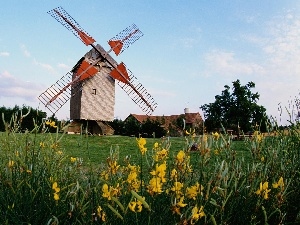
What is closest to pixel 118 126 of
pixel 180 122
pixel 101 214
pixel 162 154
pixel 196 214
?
pixel 180 122

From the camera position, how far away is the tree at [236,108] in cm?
4716

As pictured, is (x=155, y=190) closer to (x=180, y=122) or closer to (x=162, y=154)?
(x=162, y=154)

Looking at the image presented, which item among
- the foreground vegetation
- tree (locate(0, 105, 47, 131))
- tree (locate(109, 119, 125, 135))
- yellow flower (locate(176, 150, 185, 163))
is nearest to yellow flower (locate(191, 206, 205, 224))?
the foreground vegetation

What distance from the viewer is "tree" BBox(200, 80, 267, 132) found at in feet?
→ 155

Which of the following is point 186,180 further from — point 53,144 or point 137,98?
point 137,98

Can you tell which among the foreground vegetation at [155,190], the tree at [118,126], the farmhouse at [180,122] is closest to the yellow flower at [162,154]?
the foreground vegetation at [155,190]

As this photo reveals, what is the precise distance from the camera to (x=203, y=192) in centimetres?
296

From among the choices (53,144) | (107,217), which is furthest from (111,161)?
(53,144)

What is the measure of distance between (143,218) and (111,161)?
51 cm

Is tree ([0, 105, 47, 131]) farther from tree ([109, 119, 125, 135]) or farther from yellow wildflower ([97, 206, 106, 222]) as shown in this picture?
tree ([109, 119, 125, 135])

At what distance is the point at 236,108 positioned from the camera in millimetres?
48000

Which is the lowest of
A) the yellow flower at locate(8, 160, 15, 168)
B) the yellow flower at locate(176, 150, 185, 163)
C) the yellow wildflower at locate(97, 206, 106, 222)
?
the yellow wildflower at locate(97, 206, 106, 222)

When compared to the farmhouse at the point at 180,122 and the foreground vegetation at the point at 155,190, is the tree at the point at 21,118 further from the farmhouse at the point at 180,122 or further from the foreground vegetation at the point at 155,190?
the farmhouse at the point at 180,122

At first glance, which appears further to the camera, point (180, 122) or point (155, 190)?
point (180, 122)
